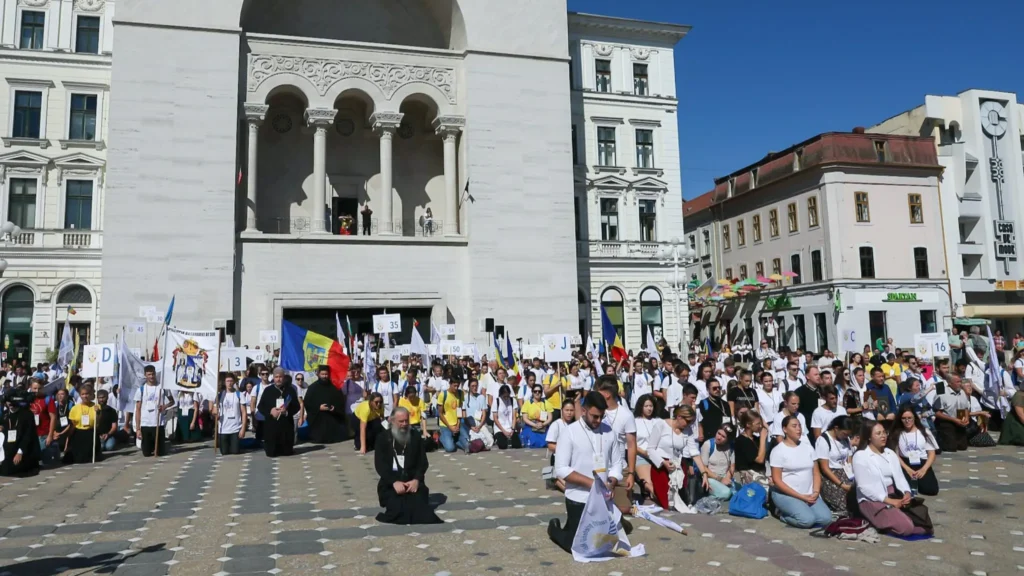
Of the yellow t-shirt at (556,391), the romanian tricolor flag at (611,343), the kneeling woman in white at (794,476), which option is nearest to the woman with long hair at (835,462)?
the kneeling woman in white at (794,476)

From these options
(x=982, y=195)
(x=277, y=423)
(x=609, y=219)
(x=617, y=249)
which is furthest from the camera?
(x=982, y=195)

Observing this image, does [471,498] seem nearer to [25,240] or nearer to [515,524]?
[515,524]

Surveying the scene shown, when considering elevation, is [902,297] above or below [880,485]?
above

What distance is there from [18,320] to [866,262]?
43.9 m

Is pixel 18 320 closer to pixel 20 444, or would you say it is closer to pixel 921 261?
pixel 20 444

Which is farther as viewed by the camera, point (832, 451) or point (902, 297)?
point (902, 297)

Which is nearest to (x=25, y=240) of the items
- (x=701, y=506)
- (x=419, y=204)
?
(x=419, y=204)

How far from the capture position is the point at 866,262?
1695 inches

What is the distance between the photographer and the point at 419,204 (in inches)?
1431

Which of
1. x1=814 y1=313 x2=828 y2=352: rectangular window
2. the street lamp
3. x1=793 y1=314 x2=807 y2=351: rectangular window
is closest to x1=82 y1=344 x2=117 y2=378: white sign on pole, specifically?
the street lamp

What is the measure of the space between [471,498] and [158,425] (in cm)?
872

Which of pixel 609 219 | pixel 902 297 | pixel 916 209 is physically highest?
pixel 916 209

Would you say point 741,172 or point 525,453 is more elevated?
point 741,172

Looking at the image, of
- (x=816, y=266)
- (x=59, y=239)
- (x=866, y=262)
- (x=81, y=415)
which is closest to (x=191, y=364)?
(x=81, y=415)
